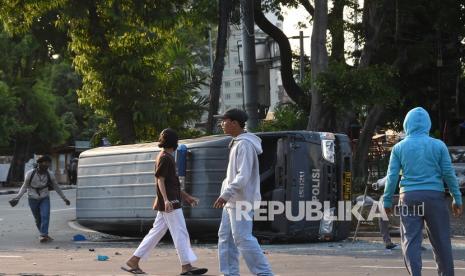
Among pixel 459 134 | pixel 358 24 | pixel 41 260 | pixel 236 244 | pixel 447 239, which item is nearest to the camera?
pixel 447 239

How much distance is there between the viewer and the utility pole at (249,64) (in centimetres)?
1836

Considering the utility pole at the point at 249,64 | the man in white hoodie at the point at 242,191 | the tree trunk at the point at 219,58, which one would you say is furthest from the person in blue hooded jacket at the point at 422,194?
the tree trunk at the point at 219,58

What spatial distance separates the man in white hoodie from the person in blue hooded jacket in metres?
1.28

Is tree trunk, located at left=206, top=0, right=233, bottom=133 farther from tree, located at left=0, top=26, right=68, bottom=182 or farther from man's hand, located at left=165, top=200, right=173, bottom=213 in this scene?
tree, located at left=0, top=26, right=68, bottom=182

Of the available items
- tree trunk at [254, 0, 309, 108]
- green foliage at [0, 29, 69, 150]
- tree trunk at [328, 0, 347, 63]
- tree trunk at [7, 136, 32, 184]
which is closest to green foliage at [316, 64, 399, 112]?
tree trunk at [328, 0, 347, 63]

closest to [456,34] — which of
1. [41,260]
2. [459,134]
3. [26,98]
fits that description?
[459,134]

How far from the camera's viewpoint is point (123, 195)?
17141 mm

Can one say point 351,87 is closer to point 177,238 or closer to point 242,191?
point 177,238

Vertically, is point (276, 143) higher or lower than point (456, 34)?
lower

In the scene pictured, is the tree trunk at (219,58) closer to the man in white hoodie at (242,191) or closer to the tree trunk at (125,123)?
the tree trunk at (125,123)

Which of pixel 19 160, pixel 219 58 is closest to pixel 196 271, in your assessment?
pixel 219 58

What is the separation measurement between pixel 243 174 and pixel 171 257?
15.9 ft

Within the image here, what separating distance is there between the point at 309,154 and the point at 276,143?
0.72 meters

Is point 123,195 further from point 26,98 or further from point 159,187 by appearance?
point 26,98
